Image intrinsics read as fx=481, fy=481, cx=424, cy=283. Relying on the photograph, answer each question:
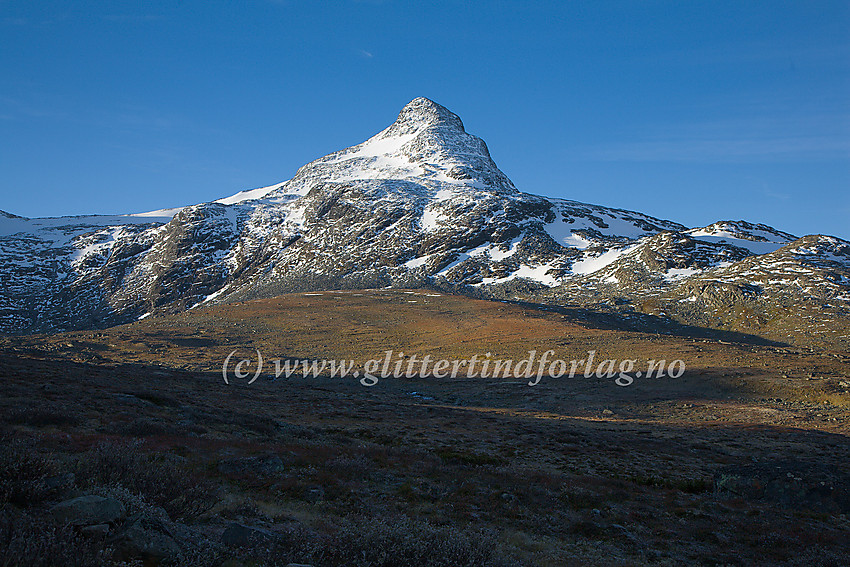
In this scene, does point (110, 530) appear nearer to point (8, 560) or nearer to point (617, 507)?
point (8, 560)

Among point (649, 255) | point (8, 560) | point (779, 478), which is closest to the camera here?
point (8, 560)

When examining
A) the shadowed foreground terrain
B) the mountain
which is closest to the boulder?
the shadowed foreground terrain

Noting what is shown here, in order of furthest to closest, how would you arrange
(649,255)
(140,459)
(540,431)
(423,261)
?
(423,261) < (649,255) < (540,431) < (140,459)

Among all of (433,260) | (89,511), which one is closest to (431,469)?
(89,511)

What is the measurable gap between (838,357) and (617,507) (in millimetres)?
49927

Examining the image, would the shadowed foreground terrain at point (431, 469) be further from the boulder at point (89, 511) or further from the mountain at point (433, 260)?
the mountain at point (433, 260)

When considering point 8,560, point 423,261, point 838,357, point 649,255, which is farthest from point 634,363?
point 423,261

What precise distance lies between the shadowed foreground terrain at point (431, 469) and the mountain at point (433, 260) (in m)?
47.5

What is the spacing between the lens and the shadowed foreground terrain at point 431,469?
6289mm

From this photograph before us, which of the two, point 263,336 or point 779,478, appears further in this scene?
point 263,336

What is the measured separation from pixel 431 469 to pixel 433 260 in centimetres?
12453

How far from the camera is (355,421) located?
26906 millimetres

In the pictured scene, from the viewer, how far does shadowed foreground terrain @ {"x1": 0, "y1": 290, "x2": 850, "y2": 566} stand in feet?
20.6

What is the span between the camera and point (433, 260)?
454 ft
